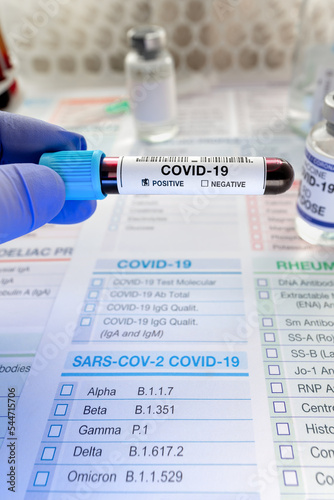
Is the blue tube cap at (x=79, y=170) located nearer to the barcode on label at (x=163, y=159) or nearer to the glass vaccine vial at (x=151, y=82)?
the barcode on label at (x=163, y=159)

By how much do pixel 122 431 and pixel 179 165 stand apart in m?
0.25

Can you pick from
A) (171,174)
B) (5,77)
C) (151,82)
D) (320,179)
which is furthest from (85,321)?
(5,77)

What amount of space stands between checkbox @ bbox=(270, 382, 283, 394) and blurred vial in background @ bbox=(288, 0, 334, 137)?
45 centimetres

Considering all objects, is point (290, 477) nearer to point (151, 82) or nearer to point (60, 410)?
point (60, 410)

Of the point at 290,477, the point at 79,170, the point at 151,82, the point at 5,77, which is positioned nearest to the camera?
the point at 290,477

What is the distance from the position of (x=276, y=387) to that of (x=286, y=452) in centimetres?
6

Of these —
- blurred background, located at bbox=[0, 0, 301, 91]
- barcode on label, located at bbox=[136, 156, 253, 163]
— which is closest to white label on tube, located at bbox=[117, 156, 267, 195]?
barcode on label, located at bbox=[136, 156, 253, 163]

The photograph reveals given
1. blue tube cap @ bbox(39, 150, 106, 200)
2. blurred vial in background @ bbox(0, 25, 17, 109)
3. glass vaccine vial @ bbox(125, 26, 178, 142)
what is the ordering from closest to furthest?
blue tube cap @ bbox(39, 150, 106, 200), glass vaccine vial @ bbox(125, 26, 178, 142), blurred vial in background @ bbox(0, 25, 17, 109)

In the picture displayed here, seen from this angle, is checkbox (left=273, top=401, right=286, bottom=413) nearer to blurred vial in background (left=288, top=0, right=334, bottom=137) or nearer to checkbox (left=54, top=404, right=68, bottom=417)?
checkbox (left=54, top=404, right=68, bottom=417)

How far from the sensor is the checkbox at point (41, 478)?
33cm

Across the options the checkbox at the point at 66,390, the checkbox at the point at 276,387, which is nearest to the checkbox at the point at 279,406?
the checkbox at the point at 276,387

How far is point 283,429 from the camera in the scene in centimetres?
35

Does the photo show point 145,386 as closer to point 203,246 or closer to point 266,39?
point 203,246

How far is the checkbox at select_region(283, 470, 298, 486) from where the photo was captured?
32 centimetres
